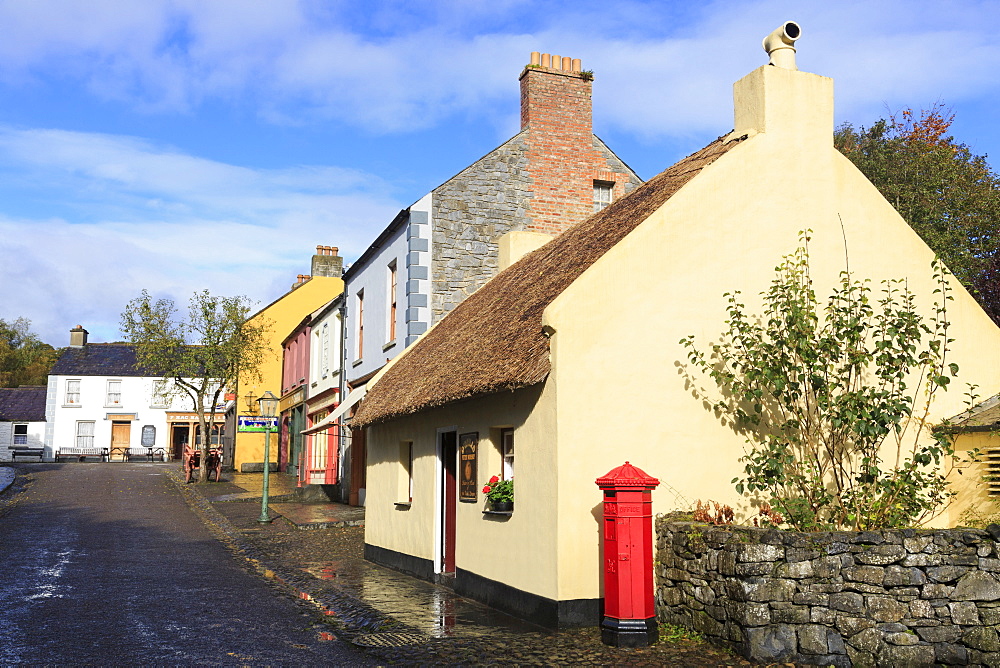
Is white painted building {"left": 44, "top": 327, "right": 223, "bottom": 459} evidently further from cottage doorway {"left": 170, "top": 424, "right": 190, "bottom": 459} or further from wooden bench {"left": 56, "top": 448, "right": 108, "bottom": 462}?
wooden bench {"left": 56, "top": 448, "right": 108, "bottom": 462}

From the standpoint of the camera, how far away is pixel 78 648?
844 centimetres

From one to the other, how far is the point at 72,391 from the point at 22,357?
85.4 ft

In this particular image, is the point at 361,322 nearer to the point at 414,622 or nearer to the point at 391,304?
the point at 391,304

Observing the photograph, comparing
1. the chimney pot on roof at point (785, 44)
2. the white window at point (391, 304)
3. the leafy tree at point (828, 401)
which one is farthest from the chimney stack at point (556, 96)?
the leafy tree at point (828, 401)

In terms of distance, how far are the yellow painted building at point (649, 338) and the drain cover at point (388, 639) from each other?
4.47 ft

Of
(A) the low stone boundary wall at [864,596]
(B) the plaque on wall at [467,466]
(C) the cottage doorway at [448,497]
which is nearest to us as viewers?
(A) the low stone boundary wall at [864,596]

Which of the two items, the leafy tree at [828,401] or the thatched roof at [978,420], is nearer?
the leafy tree at [828,401]

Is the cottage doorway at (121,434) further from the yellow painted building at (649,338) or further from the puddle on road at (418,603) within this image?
the yellow painted building at (649,338)

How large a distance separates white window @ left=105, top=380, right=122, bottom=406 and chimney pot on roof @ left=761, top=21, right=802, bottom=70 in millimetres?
58206

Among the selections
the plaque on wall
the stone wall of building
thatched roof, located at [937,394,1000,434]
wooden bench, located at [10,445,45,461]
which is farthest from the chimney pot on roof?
wooden bench, located at [10,445,45,461]

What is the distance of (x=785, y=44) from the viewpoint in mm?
11031

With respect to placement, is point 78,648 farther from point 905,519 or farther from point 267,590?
point 905,519

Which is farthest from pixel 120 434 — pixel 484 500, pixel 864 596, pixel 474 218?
pixel 864 596

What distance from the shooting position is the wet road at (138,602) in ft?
27.3
